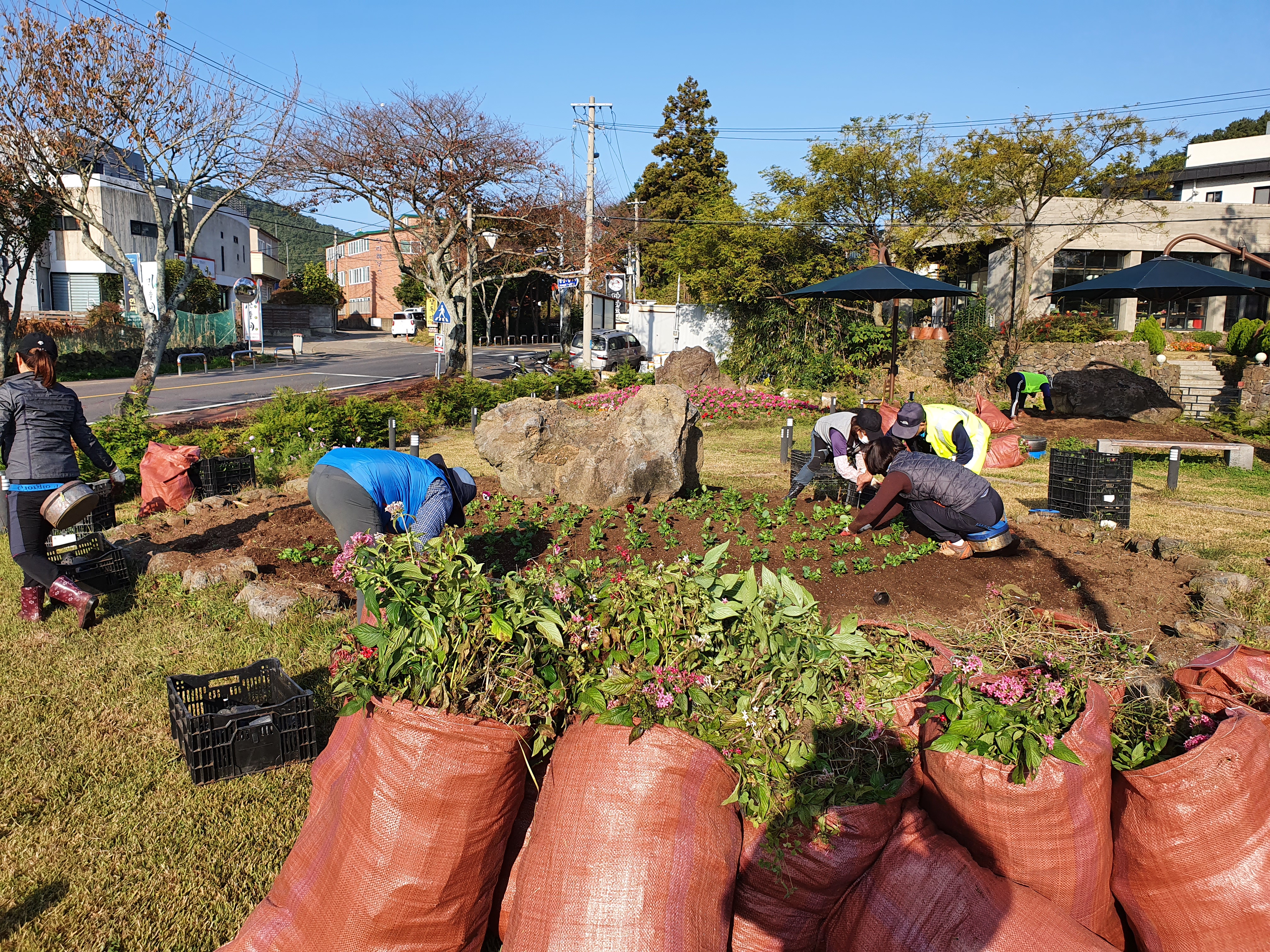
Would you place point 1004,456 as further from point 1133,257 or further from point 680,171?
point 680,171

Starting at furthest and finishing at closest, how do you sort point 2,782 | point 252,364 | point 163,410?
1. point 252,364
2. point 163,410
3. point 2,782

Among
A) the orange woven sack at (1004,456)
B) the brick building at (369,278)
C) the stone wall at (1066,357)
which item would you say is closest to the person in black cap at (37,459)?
the orange woven sack at (1004,456)

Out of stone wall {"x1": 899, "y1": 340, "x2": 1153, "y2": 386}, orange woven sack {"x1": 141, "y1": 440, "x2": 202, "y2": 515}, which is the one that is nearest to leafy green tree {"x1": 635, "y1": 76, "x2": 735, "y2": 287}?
stone wall {"x1": 899, "y1": 340, "x2": 1153, "y2": 386}

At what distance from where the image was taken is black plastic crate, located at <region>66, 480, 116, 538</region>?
6633 mm

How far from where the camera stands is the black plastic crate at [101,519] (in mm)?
6633

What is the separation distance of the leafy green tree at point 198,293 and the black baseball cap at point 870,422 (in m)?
33.9

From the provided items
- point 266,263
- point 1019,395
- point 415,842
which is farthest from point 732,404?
point 266,263

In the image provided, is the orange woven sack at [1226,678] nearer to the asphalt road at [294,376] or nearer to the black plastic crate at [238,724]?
the black plastic crate at [238,724]

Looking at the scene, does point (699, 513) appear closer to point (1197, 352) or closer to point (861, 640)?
point (861, 640)

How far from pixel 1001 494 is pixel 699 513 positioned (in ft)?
15.0

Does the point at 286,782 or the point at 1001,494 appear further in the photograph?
the point at 1001,494

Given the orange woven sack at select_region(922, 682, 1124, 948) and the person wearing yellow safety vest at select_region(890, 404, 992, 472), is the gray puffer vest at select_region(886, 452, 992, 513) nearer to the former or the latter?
the person wearing yellow safety vest at select_region(890, 404, 992, 472)

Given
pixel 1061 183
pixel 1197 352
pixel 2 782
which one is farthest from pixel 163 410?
pixel 1197 352

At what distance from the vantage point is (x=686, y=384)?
21.5 metres
